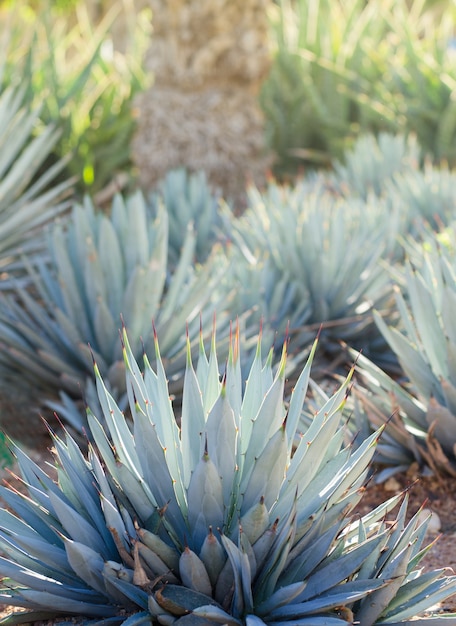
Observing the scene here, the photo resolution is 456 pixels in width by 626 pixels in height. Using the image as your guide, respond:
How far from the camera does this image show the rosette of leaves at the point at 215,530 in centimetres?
171

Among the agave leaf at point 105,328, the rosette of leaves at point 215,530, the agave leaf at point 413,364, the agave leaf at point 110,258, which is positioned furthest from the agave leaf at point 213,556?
the agave leaf at point 110,258

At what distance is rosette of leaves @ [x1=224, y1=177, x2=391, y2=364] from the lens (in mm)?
3924

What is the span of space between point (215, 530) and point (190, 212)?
3.54 m

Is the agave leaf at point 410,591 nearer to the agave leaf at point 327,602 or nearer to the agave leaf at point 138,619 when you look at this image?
the agave leaf at point 327,602

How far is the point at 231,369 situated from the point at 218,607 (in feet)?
1.62

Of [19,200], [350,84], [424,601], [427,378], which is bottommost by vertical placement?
[424,601]

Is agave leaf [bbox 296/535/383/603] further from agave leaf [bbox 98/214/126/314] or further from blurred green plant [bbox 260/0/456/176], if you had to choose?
blurred green plant [bbox 260/0/456/176]

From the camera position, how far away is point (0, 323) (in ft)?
11.2

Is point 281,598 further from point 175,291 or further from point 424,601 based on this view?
point 175,291

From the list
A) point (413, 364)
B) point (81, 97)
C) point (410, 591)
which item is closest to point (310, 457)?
point (410, 591)

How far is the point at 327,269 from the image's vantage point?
157 inches

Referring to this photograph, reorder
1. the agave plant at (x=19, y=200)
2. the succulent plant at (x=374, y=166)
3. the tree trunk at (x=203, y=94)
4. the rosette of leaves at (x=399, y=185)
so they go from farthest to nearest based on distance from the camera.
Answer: the tree trunk at (x=203, y=94), the succulent plant at (x=374, y=166), the rosette of leaves at (x=399, y=185), the agave plant at (x=19, y=200)

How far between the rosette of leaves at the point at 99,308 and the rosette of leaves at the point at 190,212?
1.11 metres

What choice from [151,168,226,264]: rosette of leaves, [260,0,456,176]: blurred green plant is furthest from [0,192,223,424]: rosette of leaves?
[260,0,456,176]: blurred green plant
